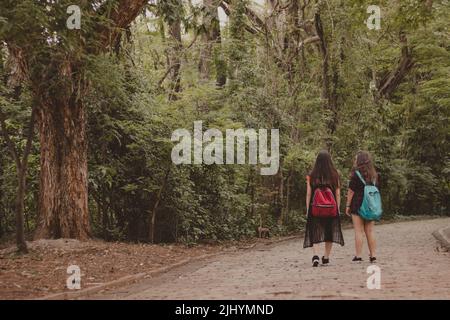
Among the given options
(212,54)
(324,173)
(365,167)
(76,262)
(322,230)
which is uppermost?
(212,54)

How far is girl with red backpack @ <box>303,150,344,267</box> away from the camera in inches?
479

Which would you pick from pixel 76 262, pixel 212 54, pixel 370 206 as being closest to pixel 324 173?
pixel 370 206

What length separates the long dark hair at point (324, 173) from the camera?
1217cm

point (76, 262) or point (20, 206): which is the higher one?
point (20, 206)

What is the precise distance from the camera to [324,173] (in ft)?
40.0

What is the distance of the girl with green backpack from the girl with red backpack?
331 mm

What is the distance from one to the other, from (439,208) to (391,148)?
746 cm

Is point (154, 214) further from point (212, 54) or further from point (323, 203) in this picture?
point (212, 54)

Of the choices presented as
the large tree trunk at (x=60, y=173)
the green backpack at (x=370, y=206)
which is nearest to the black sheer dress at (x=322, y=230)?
the green backpack at (x=370, y=206)

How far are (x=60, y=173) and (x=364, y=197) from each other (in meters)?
6.91

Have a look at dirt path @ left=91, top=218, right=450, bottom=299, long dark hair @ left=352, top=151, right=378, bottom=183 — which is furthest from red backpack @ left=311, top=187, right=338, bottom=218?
dirt path @ left=91, top=218, right=450, bottom=299

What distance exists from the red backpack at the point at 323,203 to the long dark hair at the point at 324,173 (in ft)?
0.45

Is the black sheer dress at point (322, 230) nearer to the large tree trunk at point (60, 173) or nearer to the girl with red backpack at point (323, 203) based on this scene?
the girl with red backpack at point (323, 203)

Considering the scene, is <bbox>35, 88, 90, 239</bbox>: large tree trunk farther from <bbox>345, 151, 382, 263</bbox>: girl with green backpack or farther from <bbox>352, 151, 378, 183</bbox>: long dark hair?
<bbox>352, 151, 378, 183</bbox>: long dark hair
